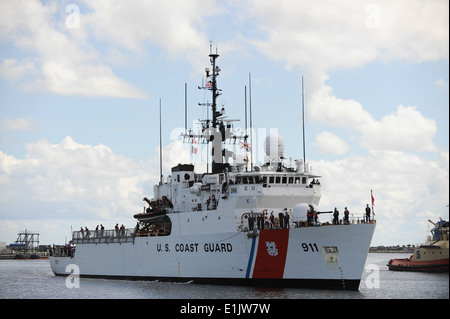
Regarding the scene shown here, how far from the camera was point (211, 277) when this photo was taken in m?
34.6

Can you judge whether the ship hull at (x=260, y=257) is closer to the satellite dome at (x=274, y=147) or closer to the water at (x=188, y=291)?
the water at (x=188, y=291)

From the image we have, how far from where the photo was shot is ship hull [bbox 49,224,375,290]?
98.6ft

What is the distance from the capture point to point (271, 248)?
31.9 m

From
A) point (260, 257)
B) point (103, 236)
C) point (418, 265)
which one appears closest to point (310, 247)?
point (260, 257)

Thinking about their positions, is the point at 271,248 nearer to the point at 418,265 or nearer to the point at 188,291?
the point at 188,291

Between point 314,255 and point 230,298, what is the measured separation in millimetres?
4472

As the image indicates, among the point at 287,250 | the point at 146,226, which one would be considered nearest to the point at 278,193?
the point at 287,250

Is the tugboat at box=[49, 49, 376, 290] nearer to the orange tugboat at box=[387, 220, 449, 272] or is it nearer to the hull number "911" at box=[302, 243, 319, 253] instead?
the hull number "911" at box=[302, 243, 319, 253]

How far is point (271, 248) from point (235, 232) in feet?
7.60

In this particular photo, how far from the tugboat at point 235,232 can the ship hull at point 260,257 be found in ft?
0.15

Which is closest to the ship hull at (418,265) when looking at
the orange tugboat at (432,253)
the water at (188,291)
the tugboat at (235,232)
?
the orange tugboat at (432,253)

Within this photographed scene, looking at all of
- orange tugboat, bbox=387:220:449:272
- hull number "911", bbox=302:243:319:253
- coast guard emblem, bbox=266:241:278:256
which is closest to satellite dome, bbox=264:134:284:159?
coast guard emblem, bbox=266:241:278:256

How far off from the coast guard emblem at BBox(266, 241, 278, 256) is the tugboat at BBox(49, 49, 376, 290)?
5 cm

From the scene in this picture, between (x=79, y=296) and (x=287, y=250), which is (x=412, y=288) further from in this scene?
(x=79, y=296)
